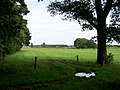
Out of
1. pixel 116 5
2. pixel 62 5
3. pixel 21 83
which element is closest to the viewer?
pixel 21 83

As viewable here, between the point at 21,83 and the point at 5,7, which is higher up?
the point at 5,7

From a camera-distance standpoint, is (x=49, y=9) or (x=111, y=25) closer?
(x=111, y=25)

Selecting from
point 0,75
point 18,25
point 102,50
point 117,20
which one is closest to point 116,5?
point 117,20

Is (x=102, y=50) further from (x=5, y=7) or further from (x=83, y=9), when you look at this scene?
(x=5, y=7)

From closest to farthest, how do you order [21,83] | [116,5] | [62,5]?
[21,83]
[116,5]
[62,5]

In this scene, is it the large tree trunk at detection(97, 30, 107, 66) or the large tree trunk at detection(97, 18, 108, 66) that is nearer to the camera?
the large tree trunk at detection(97, 18, 108, 66)

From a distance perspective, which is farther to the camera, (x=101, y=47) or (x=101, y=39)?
(x=101, y=47)

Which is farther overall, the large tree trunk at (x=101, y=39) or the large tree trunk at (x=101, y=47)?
the large tree trunk at (x=101, y=47)

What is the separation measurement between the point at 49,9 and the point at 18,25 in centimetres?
1713

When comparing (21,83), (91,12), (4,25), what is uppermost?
(91,12)

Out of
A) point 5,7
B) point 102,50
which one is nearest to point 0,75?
point 5,7

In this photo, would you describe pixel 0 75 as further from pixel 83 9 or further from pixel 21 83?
pixel 83 9

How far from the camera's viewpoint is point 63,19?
44656 mm

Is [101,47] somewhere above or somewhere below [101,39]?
below
